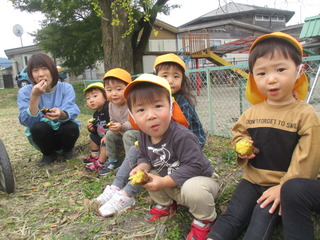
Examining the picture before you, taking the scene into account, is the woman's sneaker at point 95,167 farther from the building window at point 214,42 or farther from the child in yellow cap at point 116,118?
the building window at point 214,42

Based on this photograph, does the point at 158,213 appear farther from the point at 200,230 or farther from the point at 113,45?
the point at 113,45

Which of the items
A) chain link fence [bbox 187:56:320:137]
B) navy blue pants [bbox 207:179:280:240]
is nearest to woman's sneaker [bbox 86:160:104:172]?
navy blue pants [bbox 207:179:280:240]

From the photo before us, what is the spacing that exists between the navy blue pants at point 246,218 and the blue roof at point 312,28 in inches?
270

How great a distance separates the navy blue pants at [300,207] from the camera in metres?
1.28

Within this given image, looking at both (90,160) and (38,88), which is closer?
(38,88)

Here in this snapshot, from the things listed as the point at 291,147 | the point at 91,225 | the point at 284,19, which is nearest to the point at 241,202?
the point at 291,147

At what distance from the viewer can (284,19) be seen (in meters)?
31.2

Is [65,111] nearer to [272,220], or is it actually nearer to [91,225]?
[91,225]

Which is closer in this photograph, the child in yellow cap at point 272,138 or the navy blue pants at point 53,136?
the child in yellow cap at point 272,138

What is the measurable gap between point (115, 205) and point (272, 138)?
1.23 meters

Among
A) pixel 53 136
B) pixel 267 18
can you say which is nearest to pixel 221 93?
pixel 53 136

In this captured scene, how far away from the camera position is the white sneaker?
1.99m

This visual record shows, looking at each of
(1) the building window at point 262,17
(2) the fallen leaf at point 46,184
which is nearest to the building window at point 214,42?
(1) the building window at point 262,17

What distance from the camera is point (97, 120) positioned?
126 inches
